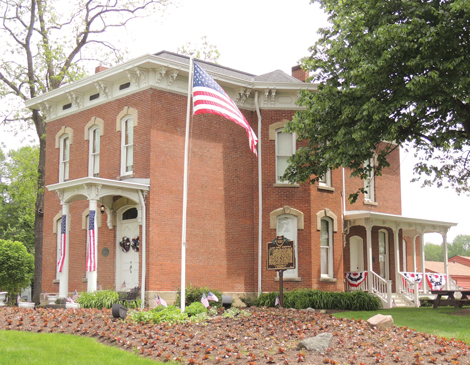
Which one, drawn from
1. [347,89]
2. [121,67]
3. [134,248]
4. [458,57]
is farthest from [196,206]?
[458,57]

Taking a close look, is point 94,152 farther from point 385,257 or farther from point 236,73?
point 385,257

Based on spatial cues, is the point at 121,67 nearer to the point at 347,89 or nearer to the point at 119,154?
the point at 119,154

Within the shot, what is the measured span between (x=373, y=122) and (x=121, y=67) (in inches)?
357

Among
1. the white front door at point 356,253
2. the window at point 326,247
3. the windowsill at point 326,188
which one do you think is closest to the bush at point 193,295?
the window at point 326,247

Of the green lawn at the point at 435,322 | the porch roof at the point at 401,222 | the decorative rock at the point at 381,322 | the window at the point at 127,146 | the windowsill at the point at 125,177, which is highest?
the window at the point at 127,146

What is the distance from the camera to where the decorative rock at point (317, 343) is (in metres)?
10.3

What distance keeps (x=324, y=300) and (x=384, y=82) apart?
25.0 feet

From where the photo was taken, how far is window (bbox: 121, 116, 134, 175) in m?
20.6

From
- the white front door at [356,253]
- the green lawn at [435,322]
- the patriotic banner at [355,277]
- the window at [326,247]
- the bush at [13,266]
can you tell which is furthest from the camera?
the bush at [13,266]

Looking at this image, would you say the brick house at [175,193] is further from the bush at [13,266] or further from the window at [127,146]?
the bush at [13,266]

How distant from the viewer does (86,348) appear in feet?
34.1

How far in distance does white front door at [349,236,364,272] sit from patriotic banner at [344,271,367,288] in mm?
1431

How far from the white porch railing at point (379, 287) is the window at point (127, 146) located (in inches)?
401

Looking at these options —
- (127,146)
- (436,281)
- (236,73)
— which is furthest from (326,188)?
(436,281)
